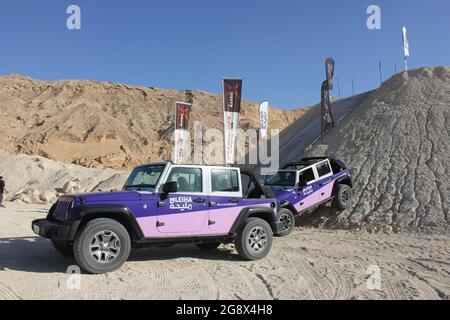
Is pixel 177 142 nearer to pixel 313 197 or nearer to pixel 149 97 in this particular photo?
pixel 313 197

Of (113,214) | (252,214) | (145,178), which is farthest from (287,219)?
(113,214)

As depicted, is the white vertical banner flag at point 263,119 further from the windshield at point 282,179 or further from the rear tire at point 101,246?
the rear tire at point 101,246

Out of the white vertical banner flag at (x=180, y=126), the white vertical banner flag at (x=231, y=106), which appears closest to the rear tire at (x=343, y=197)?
the white vertical banner flag at (x=231, y=106)

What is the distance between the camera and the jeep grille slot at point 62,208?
6.90 m

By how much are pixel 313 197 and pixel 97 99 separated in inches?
2132

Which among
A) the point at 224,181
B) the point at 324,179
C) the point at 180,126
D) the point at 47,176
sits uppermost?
the point at 180,126

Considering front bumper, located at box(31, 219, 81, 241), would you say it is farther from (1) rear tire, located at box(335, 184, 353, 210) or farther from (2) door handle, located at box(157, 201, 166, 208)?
(1) rear tire, located at box(335, 184, 353, 210)

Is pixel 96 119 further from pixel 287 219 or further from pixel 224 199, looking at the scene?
pixel 224 199

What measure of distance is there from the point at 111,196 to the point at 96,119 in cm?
5100

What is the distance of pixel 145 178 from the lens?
7844mm

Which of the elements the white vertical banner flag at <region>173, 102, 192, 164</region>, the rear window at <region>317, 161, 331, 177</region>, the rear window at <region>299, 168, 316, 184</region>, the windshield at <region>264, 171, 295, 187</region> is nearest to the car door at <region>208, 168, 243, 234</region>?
the windshield at <region>264, 171, 295, 187</region>

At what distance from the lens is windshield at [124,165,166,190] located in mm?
7598
